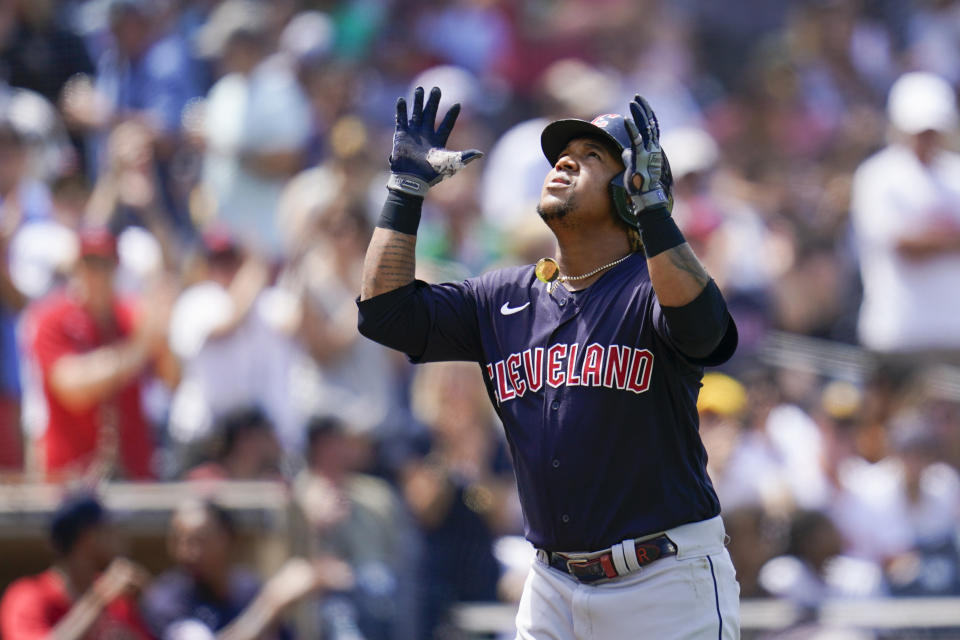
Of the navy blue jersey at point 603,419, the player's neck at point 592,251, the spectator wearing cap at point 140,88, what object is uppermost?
the spectator wearing cap at point 140,88

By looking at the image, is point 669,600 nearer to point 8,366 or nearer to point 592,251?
point 592,251

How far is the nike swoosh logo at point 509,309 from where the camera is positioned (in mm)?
4445

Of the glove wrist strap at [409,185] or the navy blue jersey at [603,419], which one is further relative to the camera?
the glove wrist strap at [409,185]

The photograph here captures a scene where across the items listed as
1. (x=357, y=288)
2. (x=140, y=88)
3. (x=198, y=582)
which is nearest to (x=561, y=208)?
(x=198, y=582)

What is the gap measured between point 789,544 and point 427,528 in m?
1.91

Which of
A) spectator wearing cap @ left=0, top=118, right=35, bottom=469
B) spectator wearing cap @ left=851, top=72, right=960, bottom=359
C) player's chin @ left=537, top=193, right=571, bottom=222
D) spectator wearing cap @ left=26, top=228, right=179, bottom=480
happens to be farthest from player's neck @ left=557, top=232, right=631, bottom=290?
spectator wearing cap @ left=851, top=72, right=960, bottom=359

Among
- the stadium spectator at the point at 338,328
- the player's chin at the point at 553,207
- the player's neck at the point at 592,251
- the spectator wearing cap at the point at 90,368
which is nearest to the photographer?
the player's chin at the point at 553,207

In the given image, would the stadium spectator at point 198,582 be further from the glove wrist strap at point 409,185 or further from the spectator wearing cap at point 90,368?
the glove wrist strap at point 409,185

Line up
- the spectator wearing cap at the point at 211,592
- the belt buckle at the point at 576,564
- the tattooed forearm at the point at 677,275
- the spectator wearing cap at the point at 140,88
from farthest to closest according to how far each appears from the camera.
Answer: the spectator wearing cap at the point at 140,88 → the spectator wearing cap at the point at 211,592 → the belt buckle at the point at 576,564 → the tattooed forearm at the point at 677,275

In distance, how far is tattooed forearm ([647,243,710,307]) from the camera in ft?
12.8

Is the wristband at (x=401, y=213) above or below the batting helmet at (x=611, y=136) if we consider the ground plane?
below

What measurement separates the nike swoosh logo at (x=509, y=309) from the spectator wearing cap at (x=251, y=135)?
4843 mm

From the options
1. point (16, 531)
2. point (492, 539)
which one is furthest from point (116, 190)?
point (492, 539)

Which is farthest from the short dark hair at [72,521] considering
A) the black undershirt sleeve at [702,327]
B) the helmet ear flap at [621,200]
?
the black undershirt sleeve at [702,327]
